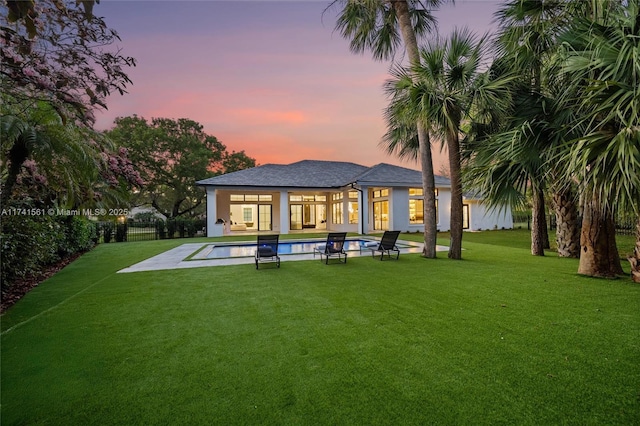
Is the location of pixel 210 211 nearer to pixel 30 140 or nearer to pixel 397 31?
pixel 30 140

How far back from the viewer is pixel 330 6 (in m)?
10.3

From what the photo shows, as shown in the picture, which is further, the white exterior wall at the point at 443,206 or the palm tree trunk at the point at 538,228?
the white exterior wall at the point at 443,206

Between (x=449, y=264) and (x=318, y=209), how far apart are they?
1672 cm

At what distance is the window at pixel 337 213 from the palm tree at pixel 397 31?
471 inches

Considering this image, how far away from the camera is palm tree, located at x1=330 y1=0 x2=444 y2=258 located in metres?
9.36

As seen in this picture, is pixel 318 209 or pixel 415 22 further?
pixel 318 209

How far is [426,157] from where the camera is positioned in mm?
9500

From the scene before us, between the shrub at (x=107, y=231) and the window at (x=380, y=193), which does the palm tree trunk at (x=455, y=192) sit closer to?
the window at (x=380, y=193)

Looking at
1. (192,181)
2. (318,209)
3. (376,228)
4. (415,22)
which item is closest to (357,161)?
(318,209)

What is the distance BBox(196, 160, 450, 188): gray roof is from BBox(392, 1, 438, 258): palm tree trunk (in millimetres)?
9035

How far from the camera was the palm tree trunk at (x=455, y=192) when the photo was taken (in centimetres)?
886

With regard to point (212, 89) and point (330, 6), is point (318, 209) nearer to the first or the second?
point (212, 89)

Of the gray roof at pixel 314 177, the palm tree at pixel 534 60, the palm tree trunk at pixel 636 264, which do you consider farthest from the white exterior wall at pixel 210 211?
the palm tree trunk at pixel 636 264

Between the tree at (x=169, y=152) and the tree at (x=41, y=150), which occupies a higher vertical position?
the tree at (x=169, y=152)
